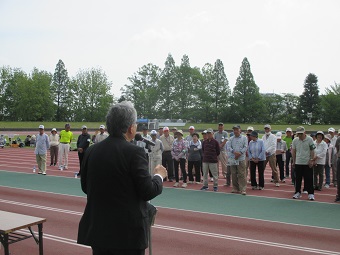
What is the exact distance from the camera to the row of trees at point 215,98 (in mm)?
75500

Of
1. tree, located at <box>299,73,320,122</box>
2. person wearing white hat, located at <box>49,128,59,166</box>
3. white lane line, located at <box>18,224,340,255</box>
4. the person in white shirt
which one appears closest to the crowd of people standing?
the person in white shirt

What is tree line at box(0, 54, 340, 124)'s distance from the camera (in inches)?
2985

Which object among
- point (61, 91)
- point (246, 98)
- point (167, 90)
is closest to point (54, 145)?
point (246, 98)

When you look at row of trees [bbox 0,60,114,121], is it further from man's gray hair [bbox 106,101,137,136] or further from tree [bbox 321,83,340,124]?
man's gray hair [bbox 106,101,137,136]

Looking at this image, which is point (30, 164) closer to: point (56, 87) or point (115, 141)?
point (115, 141)

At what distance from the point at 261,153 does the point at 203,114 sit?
216 ft

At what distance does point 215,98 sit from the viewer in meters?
77.9

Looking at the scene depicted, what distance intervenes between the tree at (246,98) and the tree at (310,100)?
348 inches

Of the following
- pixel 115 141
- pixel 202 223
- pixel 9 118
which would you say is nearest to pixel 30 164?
pixel 202 223

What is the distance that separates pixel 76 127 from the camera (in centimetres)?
6400

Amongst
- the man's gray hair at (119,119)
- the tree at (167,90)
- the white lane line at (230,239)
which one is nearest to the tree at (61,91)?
the tree at (167,90)

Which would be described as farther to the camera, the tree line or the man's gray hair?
the tree line

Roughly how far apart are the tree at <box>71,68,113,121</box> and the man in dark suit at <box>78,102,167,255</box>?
80.4 meters

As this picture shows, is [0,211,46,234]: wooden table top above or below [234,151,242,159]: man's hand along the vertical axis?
below
